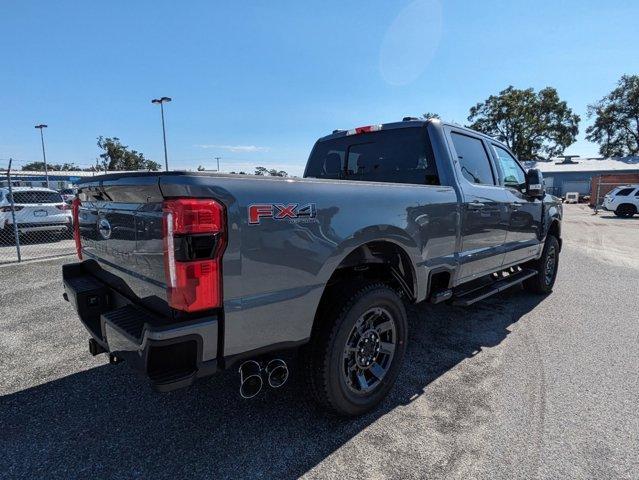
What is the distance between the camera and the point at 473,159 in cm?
402

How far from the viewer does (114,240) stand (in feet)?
7.69

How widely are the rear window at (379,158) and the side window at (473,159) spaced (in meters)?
0.38

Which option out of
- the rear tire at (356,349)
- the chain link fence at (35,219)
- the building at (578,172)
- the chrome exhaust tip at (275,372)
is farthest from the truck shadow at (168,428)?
the building at (578,172)

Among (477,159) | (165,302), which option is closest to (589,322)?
(477,159)

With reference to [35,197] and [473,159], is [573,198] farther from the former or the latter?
[35,197]

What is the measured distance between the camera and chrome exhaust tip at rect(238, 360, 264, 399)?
210 cm

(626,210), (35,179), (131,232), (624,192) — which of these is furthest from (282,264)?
(35,179)

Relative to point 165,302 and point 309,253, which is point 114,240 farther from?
point 309,253

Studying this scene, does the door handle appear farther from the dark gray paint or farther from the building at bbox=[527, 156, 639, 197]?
the building at bbox=[527, 156, 639, 197]

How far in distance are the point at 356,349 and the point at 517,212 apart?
9.80 ft

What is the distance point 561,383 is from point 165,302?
10.0 ft

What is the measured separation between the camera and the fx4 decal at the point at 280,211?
190 centimetres

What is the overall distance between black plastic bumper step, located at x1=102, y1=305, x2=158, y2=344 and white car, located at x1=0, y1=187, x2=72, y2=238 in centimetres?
1023

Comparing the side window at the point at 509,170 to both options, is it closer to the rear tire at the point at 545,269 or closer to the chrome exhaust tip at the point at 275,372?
the rear tire at the point at 545,269
